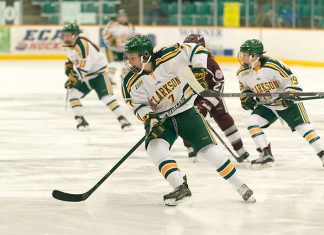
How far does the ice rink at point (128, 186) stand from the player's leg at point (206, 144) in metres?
0.13

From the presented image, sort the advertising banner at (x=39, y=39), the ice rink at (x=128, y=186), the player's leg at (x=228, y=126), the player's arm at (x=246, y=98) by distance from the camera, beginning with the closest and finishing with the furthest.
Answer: the ice rink at (x=128, y=186) < the player's arm at (x=246, y=98) < the player's leg at (x=228, y=126) < the advertising banner at (x=39, y=39)

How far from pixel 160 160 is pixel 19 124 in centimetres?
396

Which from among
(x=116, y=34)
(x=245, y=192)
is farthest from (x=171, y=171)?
(x=116, y=34)

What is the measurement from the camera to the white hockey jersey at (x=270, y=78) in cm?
602

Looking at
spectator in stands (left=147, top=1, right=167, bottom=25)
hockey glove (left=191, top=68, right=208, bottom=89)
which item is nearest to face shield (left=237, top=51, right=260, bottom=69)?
hockey glove (left=191, top=68, right=208, bottom=89)

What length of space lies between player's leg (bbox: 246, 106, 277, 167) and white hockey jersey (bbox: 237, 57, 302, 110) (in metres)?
0.14

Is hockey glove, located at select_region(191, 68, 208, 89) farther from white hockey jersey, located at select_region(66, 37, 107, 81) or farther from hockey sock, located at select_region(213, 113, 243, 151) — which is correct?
white hockey jersey, located at select_region(66, 37, 107, 81)

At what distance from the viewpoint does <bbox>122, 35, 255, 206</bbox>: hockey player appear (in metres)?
4.87

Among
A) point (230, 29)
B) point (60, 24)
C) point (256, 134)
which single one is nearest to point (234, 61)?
point (230, 29)

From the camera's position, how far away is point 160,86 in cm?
489

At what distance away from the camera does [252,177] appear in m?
5.86

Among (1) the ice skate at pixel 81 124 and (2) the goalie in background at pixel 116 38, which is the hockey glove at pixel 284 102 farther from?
(2) the goalie in background at pixel 116 38

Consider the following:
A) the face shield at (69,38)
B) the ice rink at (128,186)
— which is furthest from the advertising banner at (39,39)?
the face shield at (69,38)

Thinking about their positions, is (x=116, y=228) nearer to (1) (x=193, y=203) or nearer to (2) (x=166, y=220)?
(2) (x=166, y=220)
